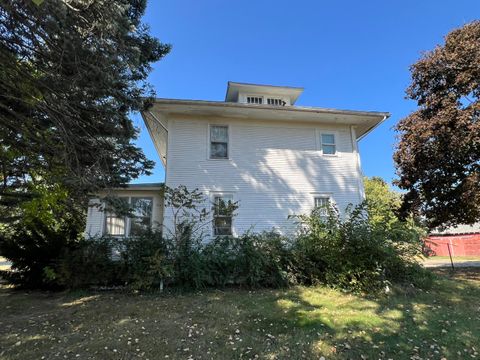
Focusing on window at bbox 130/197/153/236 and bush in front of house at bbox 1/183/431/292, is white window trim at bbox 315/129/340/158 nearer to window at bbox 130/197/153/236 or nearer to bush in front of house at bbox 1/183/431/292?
bush in front of house at bbox 1/183/431/292

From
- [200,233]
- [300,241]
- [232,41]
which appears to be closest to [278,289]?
[300,241]

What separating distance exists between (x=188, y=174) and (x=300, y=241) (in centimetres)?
453

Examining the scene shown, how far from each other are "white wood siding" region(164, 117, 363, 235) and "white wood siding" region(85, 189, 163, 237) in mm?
673

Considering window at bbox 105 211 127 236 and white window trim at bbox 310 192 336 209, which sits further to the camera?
white window trim at bbox 310 192 336 209

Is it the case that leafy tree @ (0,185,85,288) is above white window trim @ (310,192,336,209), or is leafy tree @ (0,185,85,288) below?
below

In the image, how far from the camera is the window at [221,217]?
1034cm

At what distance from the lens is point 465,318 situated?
18.0 ft

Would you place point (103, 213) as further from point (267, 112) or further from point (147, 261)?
point (267, 112)

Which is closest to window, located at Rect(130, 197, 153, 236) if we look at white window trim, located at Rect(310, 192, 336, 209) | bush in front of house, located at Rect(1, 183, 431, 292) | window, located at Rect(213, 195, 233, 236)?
bush in front of house, located at Rect(1, 183, 431, 292)

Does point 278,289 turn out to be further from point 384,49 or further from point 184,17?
point 384,49

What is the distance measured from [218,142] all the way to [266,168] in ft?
6.72

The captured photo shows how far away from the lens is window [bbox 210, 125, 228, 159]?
11.0m

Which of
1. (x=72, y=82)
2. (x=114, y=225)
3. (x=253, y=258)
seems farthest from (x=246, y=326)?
(x=114, y=225)

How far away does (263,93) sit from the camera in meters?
13.5
